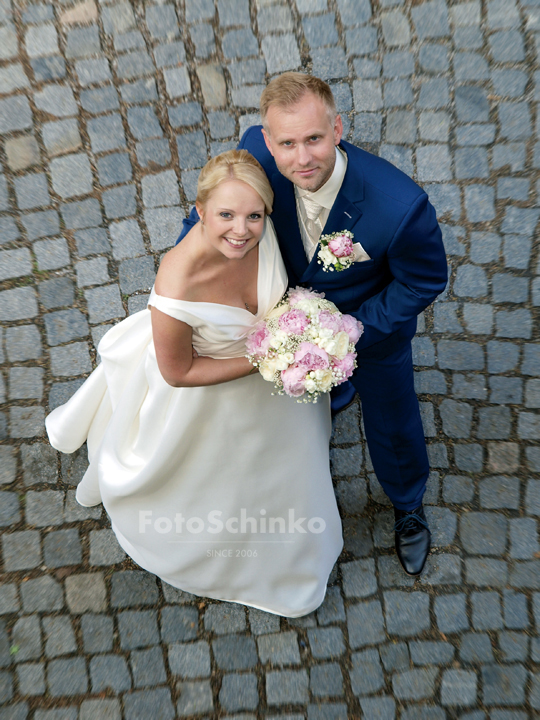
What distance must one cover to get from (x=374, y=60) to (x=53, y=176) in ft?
8.94

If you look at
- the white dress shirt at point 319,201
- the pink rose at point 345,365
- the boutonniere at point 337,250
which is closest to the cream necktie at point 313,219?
the white dress shirt at point 319,201

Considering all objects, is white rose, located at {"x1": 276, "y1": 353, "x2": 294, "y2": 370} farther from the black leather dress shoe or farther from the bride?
the black leather dress shoe

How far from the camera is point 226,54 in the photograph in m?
5.03

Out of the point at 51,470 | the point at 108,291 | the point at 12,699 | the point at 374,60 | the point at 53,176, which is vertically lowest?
the point at 12,699

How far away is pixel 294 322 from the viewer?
299 cm

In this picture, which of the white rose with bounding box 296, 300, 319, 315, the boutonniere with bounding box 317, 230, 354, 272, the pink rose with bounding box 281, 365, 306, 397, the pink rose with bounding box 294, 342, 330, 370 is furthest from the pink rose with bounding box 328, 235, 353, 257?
the pink rose with bounding box 281, 365, 306, 397

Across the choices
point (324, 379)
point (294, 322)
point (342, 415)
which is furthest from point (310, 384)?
point (342, 415)

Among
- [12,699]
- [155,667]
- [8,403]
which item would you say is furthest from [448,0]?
[12,699]

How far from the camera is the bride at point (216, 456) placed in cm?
320

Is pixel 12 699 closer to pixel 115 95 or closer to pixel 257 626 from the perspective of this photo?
pixel 257 626

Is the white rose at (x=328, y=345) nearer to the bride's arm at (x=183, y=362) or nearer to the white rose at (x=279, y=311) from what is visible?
the white rose at (x=279, y=311)

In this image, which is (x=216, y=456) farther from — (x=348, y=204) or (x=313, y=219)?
(x=348, y=204)

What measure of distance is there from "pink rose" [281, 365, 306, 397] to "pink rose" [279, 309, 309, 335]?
0.59ft

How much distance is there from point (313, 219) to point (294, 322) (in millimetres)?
536
